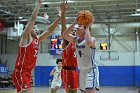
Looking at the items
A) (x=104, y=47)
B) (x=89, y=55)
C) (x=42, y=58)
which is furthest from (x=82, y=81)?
(x=42, y=58)

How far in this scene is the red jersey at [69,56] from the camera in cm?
706

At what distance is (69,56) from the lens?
709cm

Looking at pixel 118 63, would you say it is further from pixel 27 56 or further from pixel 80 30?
pixel 27 56

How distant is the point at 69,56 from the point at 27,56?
1.51m

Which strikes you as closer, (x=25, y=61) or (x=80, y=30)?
(x=25, y=61)

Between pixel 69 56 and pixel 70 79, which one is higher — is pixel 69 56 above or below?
above

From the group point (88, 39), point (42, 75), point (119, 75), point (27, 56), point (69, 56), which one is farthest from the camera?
point (42, 75)

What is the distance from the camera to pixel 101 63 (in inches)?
1073

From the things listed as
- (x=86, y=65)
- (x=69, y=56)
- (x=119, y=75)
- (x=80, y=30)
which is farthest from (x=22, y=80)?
(x=119, y=75)

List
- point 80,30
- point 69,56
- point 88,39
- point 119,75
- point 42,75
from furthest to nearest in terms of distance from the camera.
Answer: point 42,75
point 119,75
point 69,56
point 80,30
point 88,39

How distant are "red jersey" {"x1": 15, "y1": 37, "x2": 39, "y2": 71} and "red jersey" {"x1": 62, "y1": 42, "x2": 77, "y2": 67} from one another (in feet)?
Answer: 4.43

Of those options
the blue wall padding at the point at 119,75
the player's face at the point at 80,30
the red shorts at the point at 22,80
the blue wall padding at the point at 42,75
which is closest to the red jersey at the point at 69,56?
the player's face at the point at 80,30

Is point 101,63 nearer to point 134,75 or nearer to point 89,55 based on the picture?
point 134,75

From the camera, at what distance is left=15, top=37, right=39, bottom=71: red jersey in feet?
18.9
